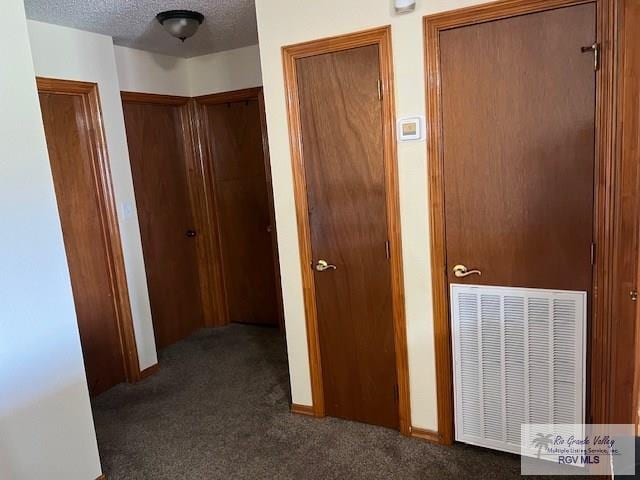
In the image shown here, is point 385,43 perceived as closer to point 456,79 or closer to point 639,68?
point 456,79

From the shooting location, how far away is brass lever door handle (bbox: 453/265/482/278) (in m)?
2.09

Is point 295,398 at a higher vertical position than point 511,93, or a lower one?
lower

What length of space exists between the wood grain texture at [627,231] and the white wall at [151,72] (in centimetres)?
302

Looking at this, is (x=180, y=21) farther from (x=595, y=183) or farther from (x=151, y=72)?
(x=595, y=183)

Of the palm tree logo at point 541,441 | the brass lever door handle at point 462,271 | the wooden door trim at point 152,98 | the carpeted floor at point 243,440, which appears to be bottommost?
the carpeted floor at point 243,440

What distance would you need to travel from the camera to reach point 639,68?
4.65 feet

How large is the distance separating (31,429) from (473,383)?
1.88m

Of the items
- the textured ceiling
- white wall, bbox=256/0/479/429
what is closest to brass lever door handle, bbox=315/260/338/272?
white wall, bbox=256/0/479/429

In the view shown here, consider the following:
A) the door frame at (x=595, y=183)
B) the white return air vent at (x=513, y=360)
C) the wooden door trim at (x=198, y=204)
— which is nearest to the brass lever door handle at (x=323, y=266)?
the door frame at (x=595, y=183)

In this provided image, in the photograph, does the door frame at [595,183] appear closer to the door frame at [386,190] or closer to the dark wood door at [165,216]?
the door frame at [386,190]

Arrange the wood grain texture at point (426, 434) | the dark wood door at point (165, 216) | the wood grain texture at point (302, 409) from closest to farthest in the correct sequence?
the wood grain texture at point (426, 434) < the wood grain texture at point (302, 409) < the dark wood door at point (165, 216)

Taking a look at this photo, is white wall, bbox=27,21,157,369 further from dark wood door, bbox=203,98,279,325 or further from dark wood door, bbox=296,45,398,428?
dark wood door, bbox=296,45,398,428

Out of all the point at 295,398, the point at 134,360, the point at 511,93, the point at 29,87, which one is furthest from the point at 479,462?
the point at 29,87

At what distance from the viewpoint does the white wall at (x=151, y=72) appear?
11.1 ft
